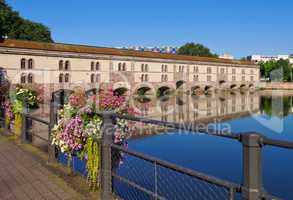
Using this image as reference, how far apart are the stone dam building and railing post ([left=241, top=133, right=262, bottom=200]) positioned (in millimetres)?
37952

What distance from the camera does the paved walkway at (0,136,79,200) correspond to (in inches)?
183

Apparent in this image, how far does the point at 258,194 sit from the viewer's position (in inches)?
97.4

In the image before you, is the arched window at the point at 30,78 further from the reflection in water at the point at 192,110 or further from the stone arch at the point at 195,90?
the stone arch at the point at 195,90

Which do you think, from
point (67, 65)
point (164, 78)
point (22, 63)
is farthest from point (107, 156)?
point (164, 78)

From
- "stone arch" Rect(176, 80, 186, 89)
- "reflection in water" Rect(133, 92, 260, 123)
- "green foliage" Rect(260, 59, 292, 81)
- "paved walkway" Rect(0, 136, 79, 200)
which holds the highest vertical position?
"green foliage" Rect(260, 59, 292, 81)

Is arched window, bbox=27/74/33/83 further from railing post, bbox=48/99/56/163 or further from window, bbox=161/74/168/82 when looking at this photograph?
railing post, bbox=48/99/56/163

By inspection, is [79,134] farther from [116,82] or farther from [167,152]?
[116,82]

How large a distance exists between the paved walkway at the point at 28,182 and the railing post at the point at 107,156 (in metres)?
0.42

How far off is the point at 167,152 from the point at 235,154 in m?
2.50

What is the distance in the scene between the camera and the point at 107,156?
441cm

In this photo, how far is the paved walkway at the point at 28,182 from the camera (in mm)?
4645

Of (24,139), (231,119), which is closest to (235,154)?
(24,139)

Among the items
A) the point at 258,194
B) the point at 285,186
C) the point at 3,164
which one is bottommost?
the point at 285,186

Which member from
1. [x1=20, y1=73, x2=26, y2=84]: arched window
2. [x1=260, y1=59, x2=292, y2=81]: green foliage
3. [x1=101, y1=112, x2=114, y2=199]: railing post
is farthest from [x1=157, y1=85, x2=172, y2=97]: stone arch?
[x1=101, y1=112, x2=114, y2=199]: railing post
